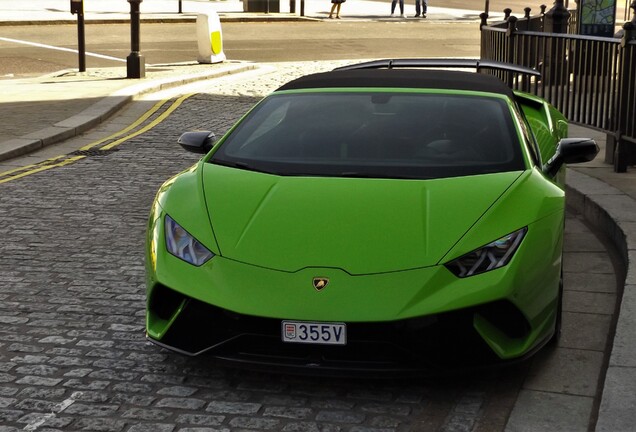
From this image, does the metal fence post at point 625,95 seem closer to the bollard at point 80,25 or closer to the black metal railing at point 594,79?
the black metal railing at point 594,79

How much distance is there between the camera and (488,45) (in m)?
15.3

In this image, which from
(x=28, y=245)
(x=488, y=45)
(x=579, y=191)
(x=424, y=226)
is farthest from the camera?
(x=488, y=45)

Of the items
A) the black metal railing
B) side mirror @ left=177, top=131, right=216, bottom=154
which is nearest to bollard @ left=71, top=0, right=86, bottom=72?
the black metal railing

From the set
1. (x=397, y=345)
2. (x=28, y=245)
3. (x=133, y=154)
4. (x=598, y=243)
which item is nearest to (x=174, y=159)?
(x=133, y=154)

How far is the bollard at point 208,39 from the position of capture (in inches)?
915

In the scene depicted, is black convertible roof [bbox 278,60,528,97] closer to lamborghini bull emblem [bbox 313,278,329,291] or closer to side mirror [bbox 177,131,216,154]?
side mirror [bbox 177,131,216,154]

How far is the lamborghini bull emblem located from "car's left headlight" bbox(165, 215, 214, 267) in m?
0.53

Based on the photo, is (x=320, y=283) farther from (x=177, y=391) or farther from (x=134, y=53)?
(x=134, y=53)

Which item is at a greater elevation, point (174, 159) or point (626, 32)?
point (626, 32)

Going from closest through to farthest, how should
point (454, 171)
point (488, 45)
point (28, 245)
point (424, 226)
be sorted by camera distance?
point (424, 226)
point (454, 171)
point (28, 245)
point (488, 45)

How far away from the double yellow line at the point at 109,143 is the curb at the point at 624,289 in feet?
17.5

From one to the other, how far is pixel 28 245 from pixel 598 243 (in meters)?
4.10

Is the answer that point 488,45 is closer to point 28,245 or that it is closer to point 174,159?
point 174,159

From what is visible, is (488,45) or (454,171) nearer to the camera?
(454,171)
